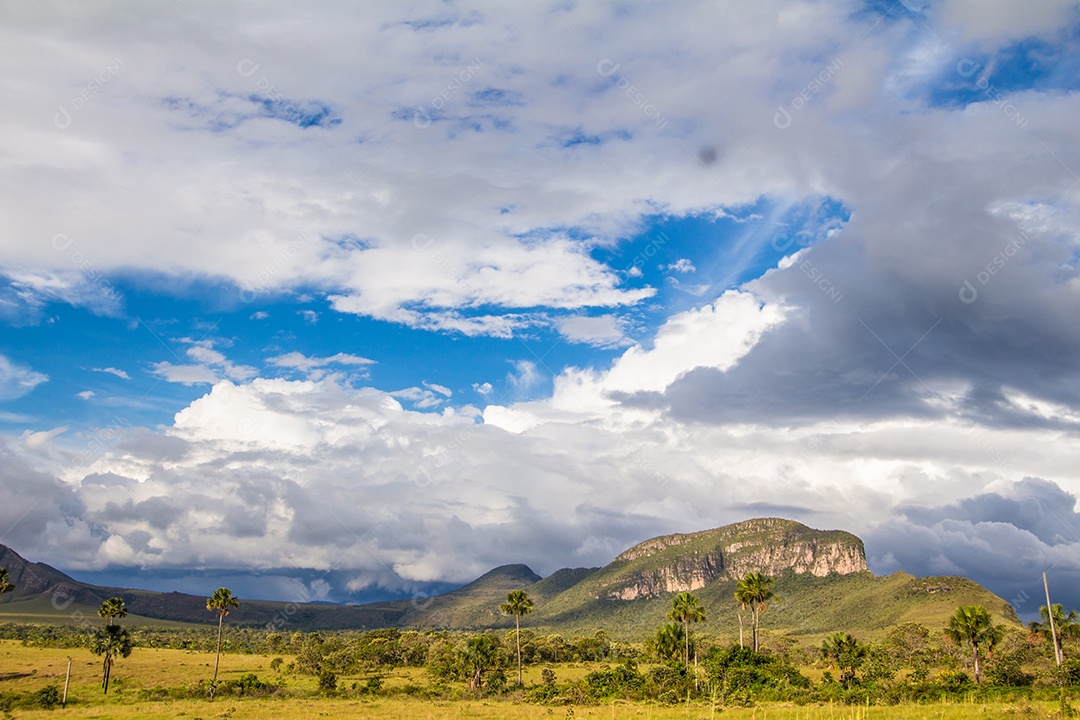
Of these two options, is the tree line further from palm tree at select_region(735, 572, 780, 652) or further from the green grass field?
the green grass field

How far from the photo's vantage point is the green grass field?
3491 cm

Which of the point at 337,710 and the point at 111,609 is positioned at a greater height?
the point at 111,609

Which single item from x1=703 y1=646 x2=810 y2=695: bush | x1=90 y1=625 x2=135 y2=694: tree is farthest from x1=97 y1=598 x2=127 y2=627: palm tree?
x1=703 y1=646 x2=810 y2=695: bush

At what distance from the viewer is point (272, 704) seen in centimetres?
5891

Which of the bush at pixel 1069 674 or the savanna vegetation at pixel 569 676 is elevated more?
the bush at pixel 1069 674

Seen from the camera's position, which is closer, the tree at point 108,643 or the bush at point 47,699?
the bush at point 47,699

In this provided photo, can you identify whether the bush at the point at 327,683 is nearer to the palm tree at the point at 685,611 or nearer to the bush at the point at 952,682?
the palm tree at the point at 685,611

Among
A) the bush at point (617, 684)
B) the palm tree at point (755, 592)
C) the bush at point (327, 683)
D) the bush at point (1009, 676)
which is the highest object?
the palm tree at point (755, 592)

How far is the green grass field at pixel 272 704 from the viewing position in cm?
3491

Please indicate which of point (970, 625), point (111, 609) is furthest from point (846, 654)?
point (111, 609)

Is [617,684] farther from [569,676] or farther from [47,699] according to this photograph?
[47,699]

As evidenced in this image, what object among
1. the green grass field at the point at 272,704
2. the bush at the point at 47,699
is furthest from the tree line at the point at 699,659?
the bush at the point at 47,699

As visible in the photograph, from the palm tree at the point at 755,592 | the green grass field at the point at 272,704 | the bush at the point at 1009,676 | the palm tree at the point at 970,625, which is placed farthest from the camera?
the palm tree at the point at 755,592

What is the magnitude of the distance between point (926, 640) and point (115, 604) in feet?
409
